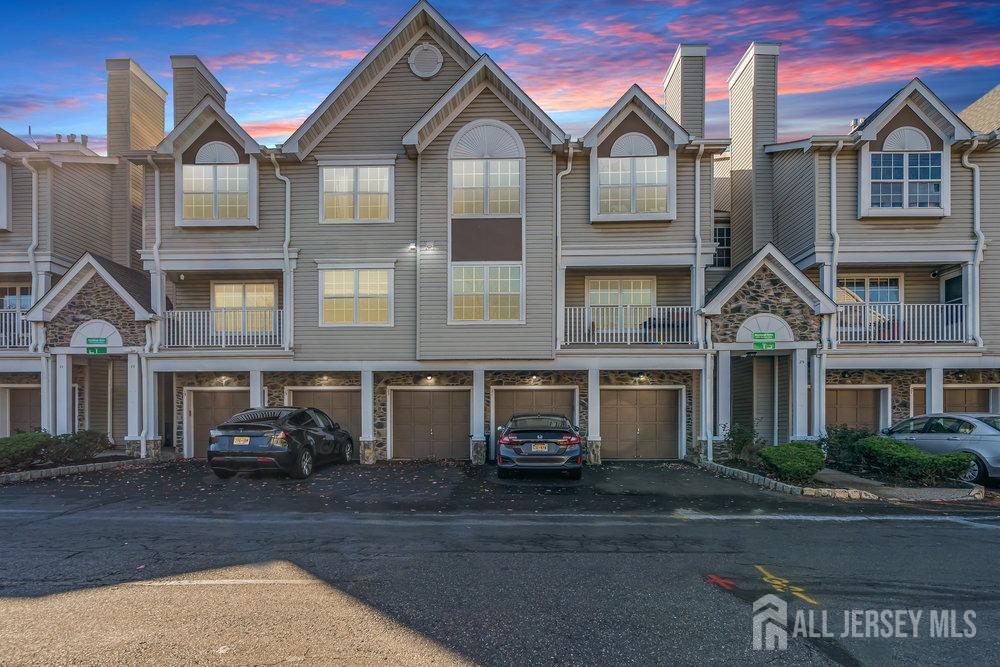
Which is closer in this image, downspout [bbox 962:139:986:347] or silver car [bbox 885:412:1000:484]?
silver car [bbox 885:412:1000:484]

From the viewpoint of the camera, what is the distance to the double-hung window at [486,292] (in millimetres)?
16969

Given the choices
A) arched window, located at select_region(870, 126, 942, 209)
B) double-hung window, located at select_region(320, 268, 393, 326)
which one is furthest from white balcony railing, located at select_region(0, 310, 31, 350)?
arched window, located at select_region(870, 126, 942, 209)

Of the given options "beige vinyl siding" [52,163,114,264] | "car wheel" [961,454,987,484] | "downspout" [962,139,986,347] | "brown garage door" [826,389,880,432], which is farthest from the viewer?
"beige vinyl siding" [52,163,114,264]

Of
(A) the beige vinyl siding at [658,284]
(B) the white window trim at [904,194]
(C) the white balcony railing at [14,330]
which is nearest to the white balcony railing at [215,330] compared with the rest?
(C) the white balcony railing at [14,330]

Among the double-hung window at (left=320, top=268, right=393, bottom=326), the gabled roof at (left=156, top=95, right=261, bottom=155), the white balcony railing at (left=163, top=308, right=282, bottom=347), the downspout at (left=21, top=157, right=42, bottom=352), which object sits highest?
the gabled roof at (left=156, top=95, right=261, bottom=155)

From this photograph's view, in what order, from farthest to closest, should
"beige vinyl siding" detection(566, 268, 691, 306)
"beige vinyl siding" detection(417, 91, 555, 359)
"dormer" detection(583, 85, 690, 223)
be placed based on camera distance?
"beige vinyl siding" detection(566, 268, 691, 306) → "dormer" detection(583, 85, 690, 223) → "beige vinyl siding" detection(417, 91, 555, 359)

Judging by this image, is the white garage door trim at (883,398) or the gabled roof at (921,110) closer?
the gabled roof at (921,110)

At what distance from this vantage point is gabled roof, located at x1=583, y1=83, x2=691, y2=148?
16.9 m

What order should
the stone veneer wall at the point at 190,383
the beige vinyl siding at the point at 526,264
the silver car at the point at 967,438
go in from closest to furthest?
the silver car at the point at 967,438, the beige vinyl siding at the point at 526,264, the stone veneer wall at the point at 190,383

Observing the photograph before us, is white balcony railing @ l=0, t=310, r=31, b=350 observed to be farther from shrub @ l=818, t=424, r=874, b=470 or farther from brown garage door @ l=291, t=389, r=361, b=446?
shrub @ l=818, t=424, r=874, b=470

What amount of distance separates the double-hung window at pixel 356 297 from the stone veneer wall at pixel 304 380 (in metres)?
2.00

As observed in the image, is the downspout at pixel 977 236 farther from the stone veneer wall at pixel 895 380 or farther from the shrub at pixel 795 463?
the shrub at pixel 795 463

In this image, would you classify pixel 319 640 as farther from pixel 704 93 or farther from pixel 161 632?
pixel 704 93

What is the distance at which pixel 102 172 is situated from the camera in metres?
20.6
